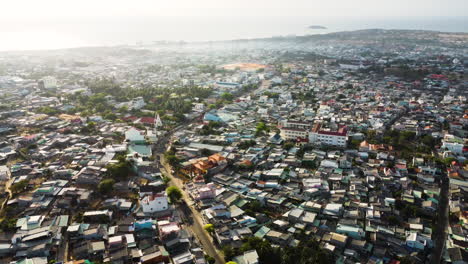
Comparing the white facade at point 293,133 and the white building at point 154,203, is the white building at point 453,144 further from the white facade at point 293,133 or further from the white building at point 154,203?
the white building at point 154,203

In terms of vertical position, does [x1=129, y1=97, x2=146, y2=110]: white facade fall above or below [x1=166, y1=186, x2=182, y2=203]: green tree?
above

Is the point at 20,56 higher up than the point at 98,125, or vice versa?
the point at 20,56

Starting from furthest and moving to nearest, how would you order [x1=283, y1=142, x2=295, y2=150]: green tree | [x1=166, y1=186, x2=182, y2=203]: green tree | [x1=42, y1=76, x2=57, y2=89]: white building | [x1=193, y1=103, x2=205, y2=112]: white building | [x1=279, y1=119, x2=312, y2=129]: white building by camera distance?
[x1=42, y1=76, x2=57, y2=89]: white building
[x1=193, y1=103, x2=205, y2=112]: white building
[x1=279, y1=119, x2=312, y2=129]: white building
[x1=283, y1=142, x2=295, y2=150]: green tree
[x1=166, y1=186, x2=182, y2=203]: green tree

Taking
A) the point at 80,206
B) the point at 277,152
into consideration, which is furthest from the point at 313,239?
the point at 80,206

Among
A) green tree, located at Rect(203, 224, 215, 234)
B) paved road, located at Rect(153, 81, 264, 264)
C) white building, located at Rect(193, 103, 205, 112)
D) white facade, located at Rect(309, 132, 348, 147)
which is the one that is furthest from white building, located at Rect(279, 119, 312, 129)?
green tree, located at Rect(203, 224, 215, 234)

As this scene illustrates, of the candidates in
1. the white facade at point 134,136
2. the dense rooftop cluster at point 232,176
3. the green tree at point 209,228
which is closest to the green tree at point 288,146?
the dense rooftop cluster at point 232,176

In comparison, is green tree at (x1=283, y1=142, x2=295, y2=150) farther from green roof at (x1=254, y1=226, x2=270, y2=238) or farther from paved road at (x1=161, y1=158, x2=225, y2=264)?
green roof at (x1=254, y1=226, x2=270, y2=238)

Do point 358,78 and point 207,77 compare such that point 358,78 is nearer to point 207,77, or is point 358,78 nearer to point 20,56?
point 207,77
